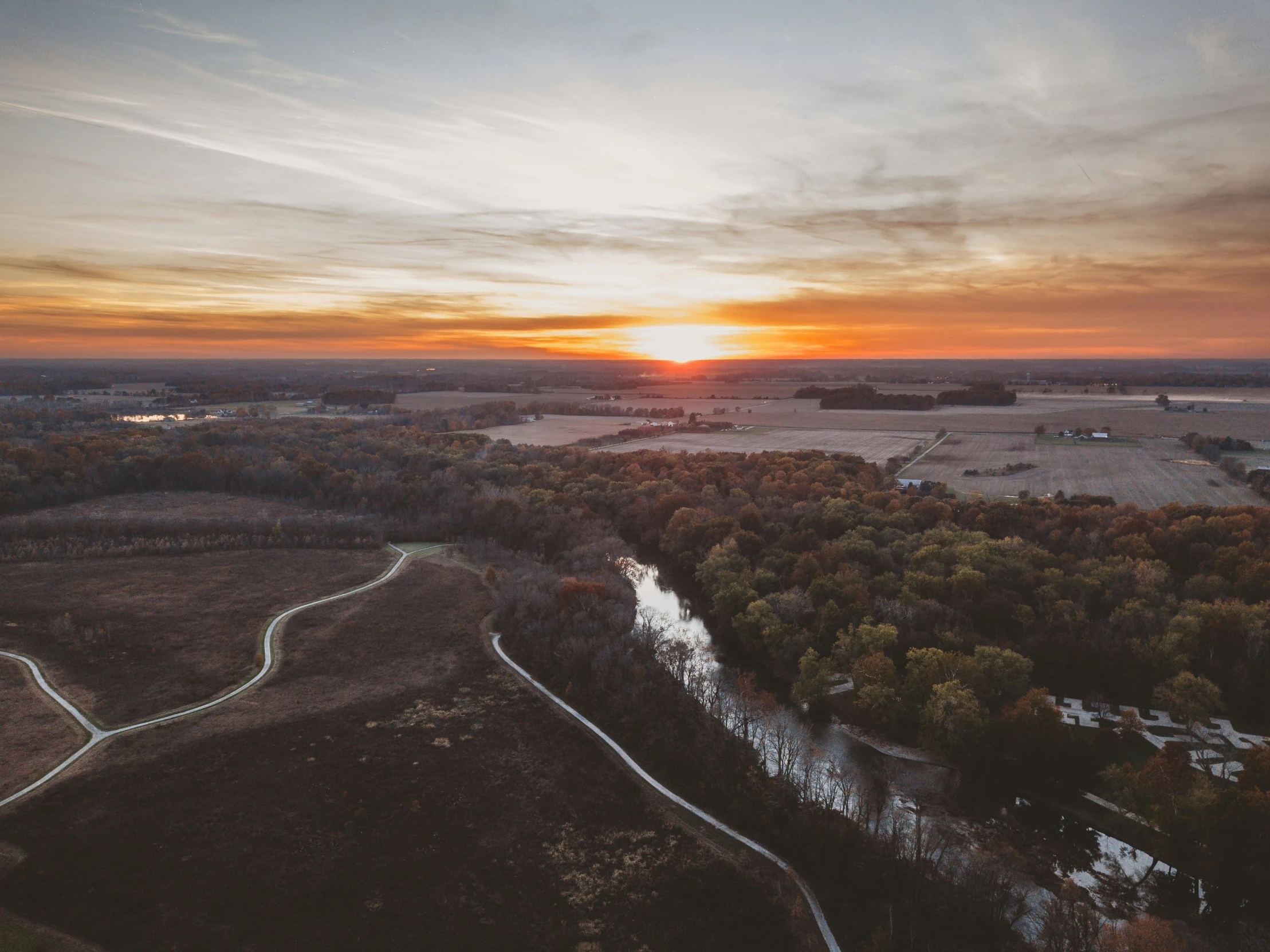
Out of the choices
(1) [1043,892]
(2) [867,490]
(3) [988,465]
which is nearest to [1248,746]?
(1) [1043,892]

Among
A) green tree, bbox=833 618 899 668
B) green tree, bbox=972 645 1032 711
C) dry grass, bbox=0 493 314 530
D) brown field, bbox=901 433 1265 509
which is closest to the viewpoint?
green tree, bbox=972 645 1032 711

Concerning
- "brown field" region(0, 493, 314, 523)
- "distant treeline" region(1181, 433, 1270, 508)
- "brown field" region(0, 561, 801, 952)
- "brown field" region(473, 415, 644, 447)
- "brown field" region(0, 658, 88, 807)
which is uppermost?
"distant treeline" region(1181, 433, 1270, 508)

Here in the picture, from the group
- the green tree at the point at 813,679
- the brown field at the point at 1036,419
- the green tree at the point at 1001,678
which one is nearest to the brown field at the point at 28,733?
the green tree at the point at 813,679

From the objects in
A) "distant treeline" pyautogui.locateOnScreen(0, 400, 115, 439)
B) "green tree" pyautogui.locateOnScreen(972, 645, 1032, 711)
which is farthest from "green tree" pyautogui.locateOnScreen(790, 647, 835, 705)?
"distant treeline" pyautogui.locateOnScreen(0, 400, 115, 439)

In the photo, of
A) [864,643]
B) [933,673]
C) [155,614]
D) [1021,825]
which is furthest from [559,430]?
[1021,825]

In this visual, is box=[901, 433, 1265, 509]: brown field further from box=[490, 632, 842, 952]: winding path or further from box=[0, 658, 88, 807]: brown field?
box=[0, 658, 88, 807]: brown field

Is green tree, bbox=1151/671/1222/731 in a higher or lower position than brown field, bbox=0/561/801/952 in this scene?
higher

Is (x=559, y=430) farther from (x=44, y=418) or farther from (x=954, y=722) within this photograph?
(x=954, y=722)
